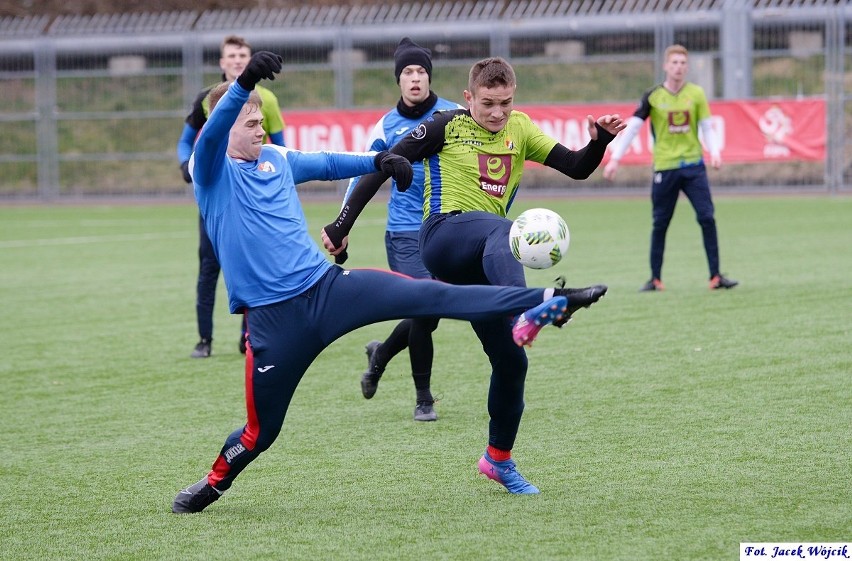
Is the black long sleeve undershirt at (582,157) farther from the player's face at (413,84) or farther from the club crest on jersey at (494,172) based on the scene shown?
the player's face at (413,84)

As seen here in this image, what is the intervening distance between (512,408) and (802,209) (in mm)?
16764

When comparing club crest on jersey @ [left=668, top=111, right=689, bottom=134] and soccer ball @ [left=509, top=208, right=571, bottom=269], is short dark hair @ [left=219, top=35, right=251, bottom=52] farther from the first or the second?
club crest on jersey @ [left=668, top=111, right=689, bottom=134]

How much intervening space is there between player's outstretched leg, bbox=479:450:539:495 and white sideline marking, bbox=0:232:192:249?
14.6 metres

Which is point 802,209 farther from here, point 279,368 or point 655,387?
point 279,368

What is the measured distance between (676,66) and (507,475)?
7.78 metres

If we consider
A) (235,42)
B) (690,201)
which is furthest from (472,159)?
(690,201)

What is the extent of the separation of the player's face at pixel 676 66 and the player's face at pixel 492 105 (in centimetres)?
697

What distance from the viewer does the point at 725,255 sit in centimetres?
1505

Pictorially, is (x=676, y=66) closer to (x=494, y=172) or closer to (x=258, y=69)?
(x=494, y=172)

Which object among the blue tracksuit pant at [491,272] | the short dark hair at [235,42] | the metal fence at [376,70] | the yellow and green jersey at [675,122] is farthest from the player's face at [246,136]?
the metal fence at [376,70]

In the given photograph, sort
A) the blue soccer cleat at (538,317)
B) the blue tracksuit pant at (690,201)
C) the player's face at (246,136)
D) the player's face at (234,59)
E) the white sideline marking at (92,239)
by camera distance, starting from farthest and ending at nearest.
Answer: the white sideline marking at (92,239) < the blue tracksuit pant at (690,201) < the player's face at (234,59) < the player's face at (246,136) < the blue soccer cleat at (538,317)

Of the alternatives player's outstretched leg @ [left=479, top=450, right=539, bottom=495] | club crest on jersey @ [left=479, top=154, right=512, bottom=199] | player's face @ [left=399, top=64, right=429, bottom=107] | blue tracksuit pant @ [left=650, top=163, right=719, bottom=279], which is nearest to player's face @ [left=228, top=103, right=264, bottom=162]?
club crest on jersey @ [left=479, top=154, right=512, bottom=199]

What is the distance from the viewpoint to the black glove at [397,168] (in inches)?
208

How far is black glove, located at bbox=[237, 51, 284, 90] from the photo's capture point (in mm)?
4758
